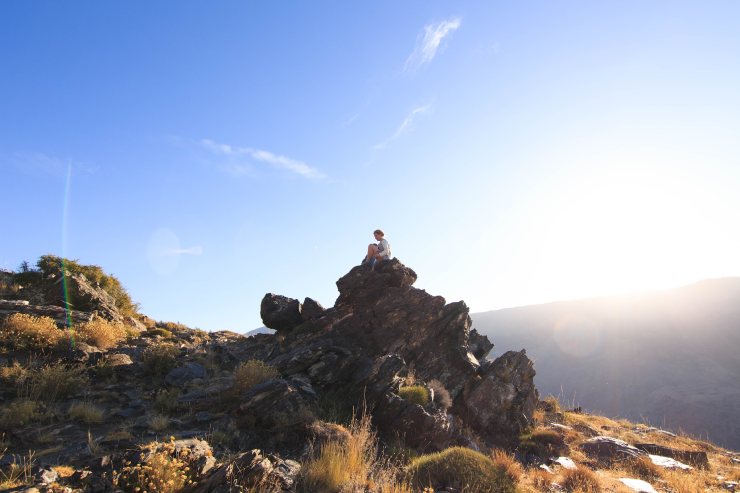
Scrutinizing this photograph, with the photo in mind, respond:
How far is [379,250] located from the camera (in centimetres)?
1964

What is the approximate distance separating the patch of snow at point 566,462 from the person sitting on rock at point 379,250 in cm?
1057

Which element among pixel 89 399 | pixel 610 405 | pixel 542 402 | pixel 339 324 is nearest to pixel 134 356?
pixel 89 399

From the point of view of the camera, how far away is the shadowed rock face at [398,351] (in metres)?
13.6

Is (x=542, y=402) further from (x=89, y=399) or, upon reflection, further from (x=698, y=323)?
(x=698, y=323)

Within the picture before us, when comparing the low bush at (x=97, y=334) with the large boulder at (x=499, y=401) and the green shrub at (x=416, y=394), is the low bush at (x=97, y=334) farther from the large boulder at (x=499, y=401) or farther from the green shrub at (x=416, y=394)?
the large boulder at (x=499, y=401)

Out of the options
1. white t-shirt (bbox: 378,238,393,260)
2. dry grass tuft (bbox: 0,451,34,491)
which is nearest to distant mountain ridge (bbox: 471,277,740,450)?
white t-shirt (bbox: 378,238,393,260)

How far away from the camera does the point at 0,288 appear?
19.3 meters

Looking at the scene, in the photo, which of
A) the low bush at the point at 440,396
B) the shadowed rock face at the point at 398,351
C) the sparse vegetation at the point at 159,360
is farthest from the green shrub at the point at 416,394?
the sparse vegetation at the point at 159,360

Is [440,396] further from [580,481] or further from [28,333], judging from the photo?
[28,333]

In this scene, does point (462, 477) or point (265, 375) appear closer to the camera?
point (462, 477)

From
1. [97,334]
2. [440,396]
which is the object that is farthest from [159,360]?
[440,396]

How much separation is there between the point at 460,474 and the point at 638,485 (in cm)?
672

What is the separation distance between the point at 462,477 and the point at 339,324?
9.97 metres

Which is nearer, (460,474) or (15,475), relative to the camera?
(15,475)
